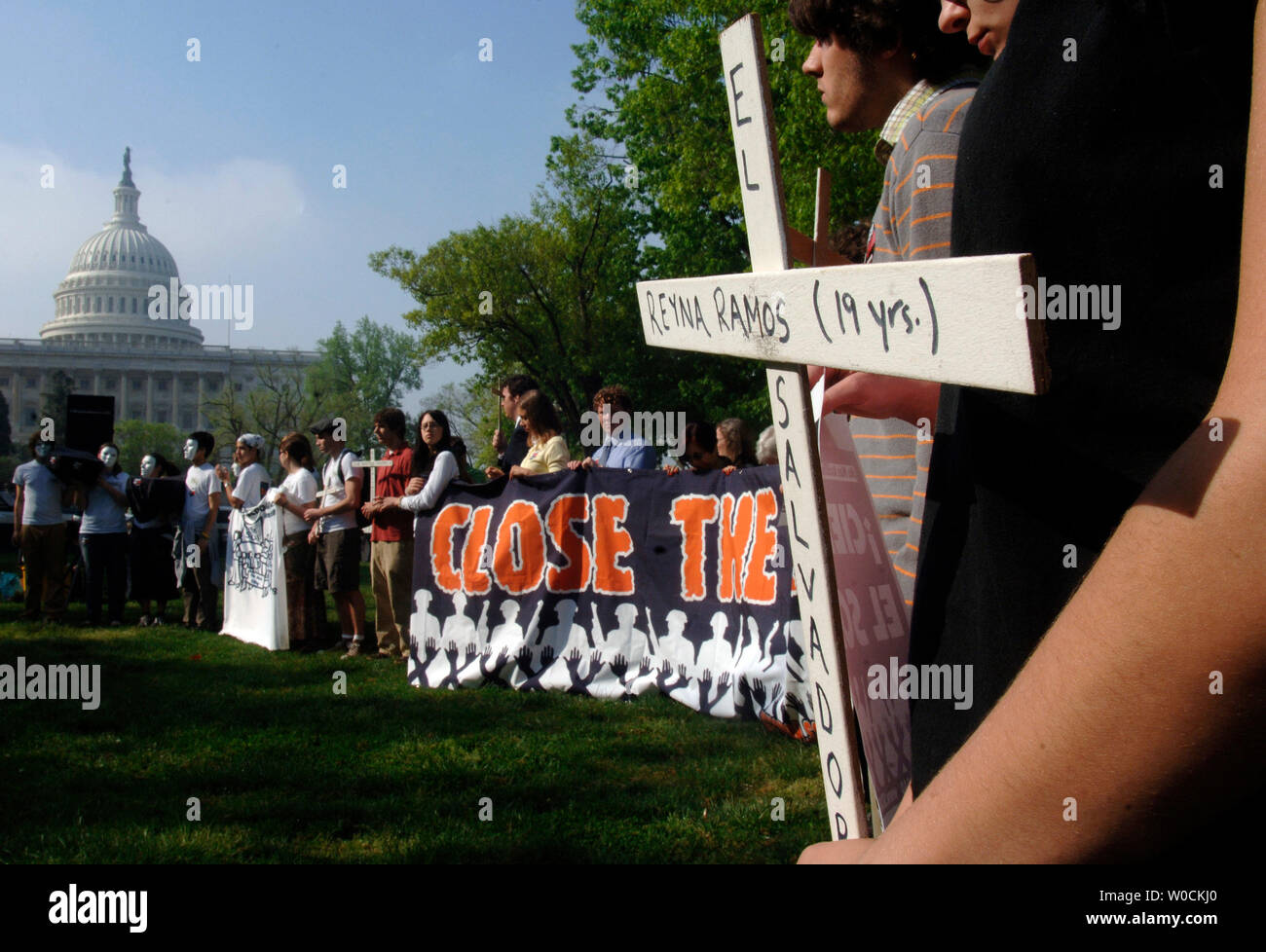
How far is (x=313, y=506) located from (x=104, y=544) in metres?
3.36

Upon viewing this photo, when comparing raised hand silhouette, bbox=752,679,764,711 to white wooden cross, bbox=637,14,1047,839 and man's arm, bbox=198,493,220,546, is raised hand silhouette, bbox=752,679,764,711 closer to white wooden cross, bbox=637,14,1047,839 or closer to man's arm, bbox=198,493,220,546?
white wooden cross, bbox=637,14,1047,839

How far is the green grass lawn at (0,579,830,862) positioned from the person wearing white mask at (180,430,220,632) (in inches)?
153

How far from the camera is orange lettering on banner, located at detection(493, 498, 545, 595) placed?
7.53m

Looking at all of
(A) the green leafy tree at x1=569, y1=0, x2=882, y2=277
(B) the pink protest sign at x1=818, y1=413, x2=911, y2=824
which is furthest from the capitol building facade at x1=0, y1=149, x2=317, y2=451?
(B) the pink protest sign at x1=818, y1=413, x2=911, y2=824

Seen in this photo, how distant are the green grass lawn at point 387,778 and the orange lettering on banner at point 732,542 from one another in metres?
0.86

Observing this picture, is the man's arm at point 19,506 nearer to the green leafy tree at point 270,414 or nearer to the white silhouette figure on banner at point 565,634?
the white silhouette figure on banner at point 565,634

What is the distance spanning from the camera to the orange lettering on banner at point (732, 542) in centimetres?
646

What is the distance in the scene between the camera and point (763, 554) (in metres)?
6.30

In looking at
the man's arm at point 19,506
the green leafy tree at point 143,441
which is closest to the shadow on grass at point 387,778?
the man's arm at point 19,506

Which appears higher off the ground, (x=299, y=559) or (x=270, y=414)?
(x=270, y=414)

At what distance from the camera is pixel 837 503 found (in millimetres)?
1445

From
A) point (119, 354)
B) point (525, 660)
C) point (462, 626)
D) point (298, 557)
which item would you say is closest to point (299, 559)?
point (298, 557)

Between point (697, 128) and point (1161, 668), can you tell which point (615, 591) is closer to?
point (1161, 668)

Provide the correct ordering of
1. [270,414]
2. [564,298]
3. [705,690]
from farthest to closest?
[270,414], [564,298], [705,690]
